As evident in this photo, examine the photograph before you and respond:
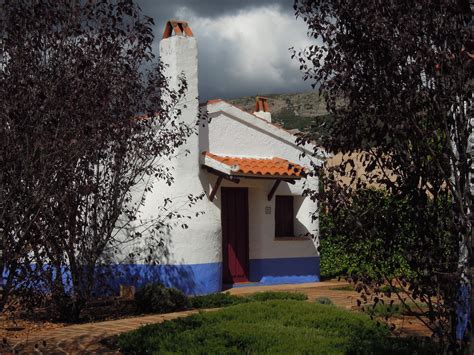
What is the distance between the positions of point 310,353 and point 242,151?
9965mm

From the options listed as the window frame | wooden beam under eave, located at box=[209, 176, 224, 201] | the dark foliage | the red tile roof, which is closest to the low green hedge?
wooden beam under eave, located at box=[209, 176, 224, 201]

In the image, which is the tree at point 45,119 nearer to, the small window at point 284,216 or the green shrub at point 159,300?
the green shrub at point 159,300

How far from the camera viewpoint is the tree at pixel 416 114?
5.29 meters

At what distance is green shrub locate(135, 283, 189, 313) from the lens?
11.9 metres

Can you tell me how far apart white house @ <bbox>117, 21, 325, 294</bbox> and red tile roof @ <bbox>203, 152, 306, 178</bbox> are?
0.03 metres

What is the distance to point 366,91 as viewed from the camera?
5617 mm

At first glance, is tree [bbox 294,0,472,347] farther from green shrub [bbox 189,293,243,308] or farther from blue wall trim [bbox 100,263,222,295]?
blue wall trim [bbox 100,263,222,295]

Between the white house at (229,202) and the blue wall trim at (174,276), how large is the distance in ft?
0.07

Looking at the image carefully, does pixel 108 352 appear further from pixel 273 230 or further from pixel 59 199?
pixel 273 230

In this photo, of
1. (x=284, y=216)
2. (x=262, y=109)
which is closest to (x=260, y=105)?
(x=262, y=109)

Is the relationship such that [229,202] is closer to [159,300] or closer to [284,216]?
[284,216]

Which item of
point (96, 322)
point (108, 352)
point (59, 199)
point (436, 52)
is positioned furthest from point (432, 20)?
point (96, 322)

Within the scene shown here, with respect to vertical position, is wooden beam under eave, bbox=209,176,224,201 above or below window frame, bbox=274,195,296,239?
above

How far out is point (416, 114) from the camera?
5.35m
